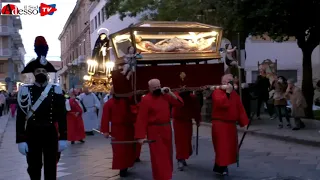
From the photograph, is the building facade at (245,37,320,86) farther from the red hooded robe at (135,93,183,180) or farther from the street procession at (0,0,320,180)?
the red hooded robe at (135,93,183,180)

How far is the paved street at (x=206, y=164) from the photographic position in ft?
29.1

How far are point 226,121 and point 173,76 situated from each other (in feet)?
4.03

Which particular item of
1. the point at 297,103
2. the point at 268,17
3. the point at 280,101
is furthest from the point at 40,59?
the point at 280,101

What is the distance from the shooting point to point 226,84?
849cm

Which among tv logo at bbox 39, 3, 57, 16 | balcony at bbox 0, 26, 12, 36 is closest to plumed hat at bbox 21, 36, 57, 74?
tv logo at bbox 39, 3, 57, 16

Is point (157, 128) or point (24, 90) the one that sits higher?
point (24, 90)

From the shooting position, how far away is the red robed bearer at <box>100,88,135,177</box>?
9.30 m

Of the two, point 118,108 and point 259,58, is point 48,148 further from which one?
point 259,58

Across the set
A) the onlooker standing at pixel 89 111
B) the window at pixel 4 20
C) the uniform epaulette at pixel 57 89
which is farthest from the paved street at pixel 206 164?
the window at pixel 4 20

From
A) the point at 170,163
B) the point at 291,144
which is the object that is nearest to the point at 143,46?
the point at 170,163

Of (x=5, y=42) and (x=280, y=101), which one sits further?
(x=5, y=42)

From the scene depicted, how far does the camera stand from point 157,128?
7.88 metres

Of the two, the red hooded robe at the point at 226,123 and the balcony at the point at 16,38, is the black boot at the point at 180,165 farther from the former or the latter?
the balcony at the point at 16,38

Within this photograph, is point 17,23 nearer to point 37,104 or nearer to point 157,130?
point 157,130
